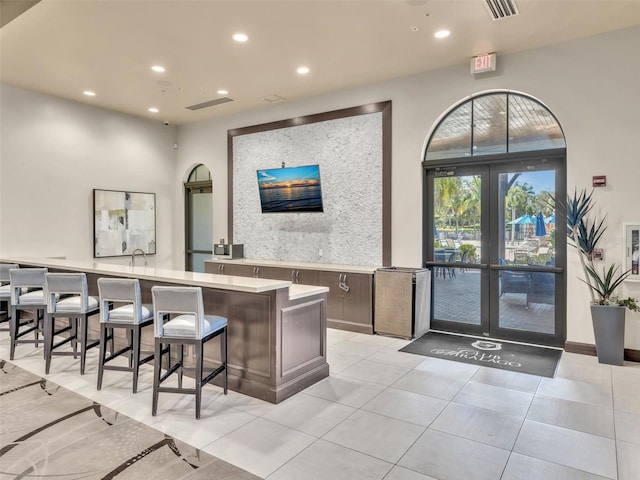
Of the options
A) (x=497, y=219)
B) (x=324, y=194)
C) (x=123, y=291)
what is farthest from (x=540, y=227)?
(x=123, y=291)

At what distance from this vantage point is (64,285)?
4.17m

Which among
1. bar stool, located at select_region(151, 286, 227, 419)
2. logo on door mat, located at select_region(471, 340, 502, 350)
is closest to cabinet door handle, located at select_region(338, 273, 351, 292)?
logo on door mat, located at select_region(471, 340, 502, 350)

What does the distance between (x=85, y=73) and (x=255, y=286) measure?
4.78m

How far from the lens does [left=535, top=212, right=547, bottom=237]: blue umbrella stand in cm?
527

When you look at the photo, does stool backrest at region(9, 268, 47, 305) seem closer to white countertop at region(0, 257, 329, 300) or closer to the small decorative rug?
white countertop at region(0, 257, 329, 300)

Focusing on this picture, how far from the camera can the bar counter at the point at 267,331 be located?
3.51 m

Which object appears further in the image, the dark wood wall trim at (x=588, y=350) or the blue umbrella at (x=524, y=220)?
the blue umbrella at (x=524, y=220)

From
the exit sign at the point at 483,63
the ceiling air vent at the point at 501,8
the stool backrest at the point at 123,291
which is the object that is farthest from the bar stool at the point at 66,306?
the exit sign at the point at 483,63

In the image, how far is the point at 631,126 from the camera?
4.63m

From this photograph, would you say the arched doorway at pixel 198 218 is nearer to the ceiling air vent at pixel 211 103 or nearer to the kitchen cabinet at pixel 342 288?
the ceiling air vent at pixel 211 103

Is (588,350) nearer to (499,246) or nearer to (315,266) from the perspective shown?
(499,246)

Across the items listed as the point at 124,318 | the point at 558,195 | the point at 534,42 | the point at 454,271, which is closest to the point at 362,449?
the point at 124,318

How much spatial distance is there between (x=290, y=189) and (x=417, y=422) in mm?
4823

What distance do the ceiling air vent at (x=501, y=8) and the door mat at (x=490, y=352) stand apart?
368 centimetres
